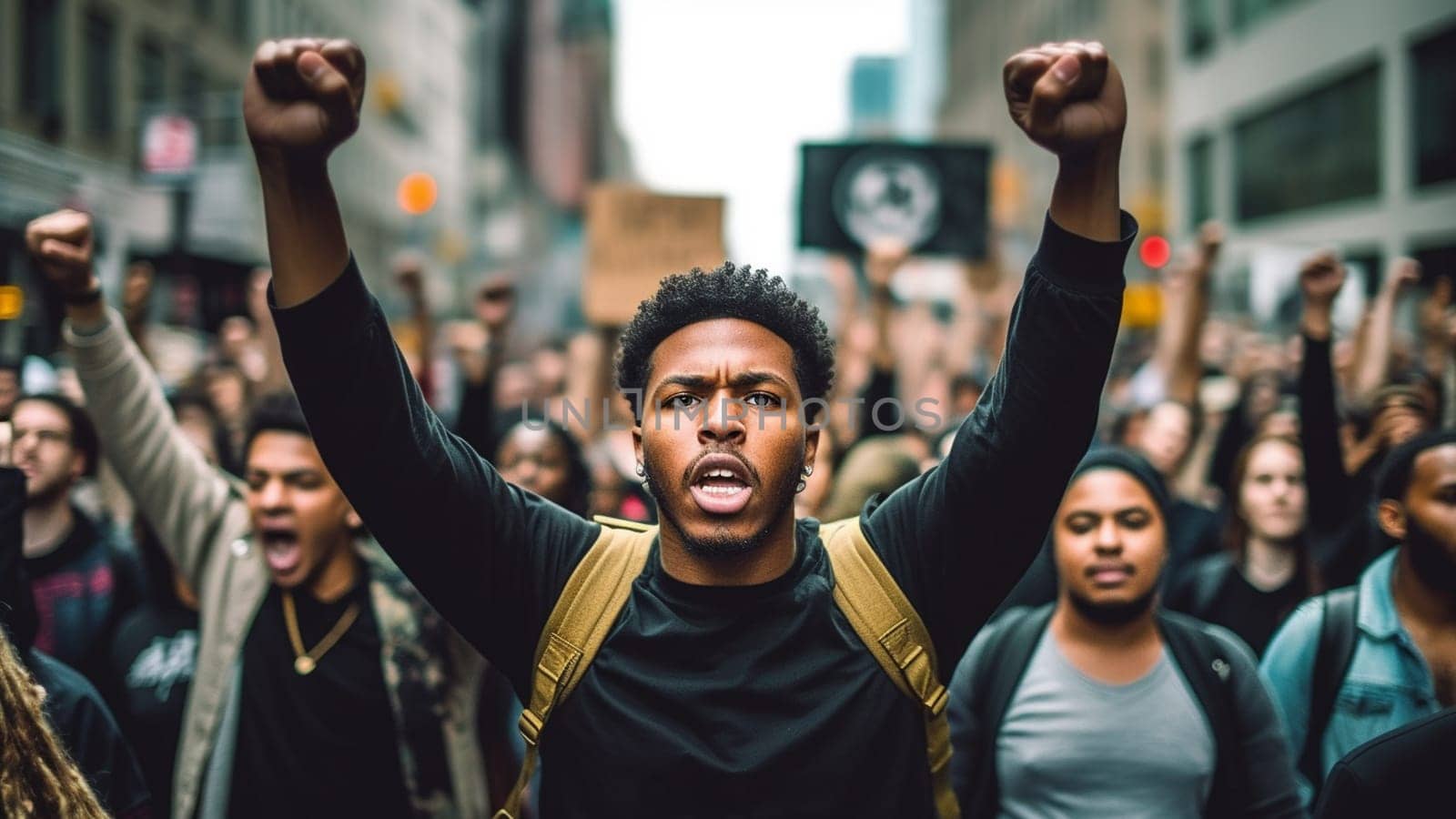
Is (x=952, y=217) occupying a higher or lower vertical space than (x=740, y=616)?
higher

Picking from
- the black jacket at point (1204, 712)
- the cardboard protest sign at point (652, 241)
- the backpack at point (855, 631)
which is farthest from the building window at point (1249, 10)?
the backpack at point (855, 631)

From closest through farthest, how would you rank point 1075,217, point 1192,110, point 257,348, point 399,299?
point 1075,217 < point 257,348 < point 1192,110 < point 399,299

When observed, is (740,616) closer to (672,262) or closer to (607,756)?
(607,756)

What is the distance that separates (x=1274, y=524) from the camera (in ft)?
15.3

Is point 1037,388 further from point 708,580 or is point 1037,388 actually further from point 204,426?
point 204,426

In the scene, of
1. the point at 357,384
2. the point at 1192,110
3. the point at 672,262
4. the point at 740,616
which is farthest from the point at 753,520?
the point at 1192,110

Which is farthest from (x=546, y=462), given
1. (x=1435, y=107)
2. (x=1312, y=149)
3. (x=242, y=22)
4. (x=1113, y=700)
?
(x=242, y=22)

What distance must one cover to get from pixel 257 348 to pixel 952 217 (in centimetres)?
421

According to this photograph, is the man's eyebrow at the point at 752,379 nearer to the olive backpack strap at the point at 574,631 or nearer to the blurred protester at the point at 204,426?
the olive backpack strap at the point at 574,631

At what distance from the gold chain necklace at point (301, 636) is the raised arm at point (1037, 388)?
1.79 metres

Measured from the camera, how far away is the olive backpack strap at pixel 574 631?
2127mm

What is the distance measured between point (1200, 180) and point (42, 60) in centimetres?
2435

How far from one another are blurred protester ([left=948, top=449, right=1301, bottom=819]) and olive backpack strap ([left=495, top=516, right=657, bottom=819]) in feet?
4.35

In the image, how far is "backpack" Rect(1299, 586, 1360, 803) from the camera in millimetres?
3330
